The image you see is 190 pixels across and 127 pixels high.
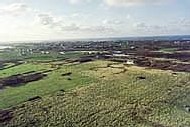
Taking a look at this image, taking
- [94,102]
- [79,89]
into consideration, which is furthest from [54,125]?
[79,89]

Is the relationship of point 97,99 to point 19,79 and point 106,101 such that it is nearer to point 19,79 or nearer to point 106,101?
point 106,101

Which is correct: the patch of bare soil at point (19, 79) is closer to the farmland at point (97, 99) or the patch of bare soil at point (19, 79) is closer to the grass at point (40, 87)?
the farmland at point (97, 99)

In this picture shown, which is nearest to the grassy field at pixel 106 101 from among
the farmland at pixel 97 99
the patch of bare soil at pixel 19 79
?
the farmland at pixel 97 99

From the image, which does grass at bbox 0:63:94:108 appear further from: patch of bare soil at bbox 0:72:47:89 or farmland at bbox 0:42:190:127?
patch of bare soil at bbox 0:72:47:89

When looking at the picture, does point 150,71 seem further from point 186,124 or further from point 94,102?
point 186,124

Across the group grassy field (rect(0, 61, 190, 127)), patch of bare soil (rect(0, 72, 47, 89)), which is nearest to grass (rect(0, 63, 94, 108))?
grassy field (rect(0, 61, 190, 127))

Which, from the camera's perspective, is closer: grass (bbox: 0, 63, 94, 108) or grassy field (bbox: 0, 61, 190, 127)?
grassy field (bbox: 0, 61, 190, 127)

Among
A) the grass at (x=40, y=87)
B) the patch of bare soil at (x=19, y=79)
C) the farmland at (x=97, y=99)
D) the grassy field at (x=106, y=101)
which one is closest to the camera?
the grassy field at (x=106, y=101)

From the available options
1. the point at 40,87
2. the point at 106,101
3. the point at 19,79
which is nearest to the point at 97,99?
the point at 106,101

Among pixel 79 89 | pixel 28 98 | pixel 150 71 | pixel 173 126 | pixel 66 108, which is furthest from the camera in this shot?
pixel 150 71
